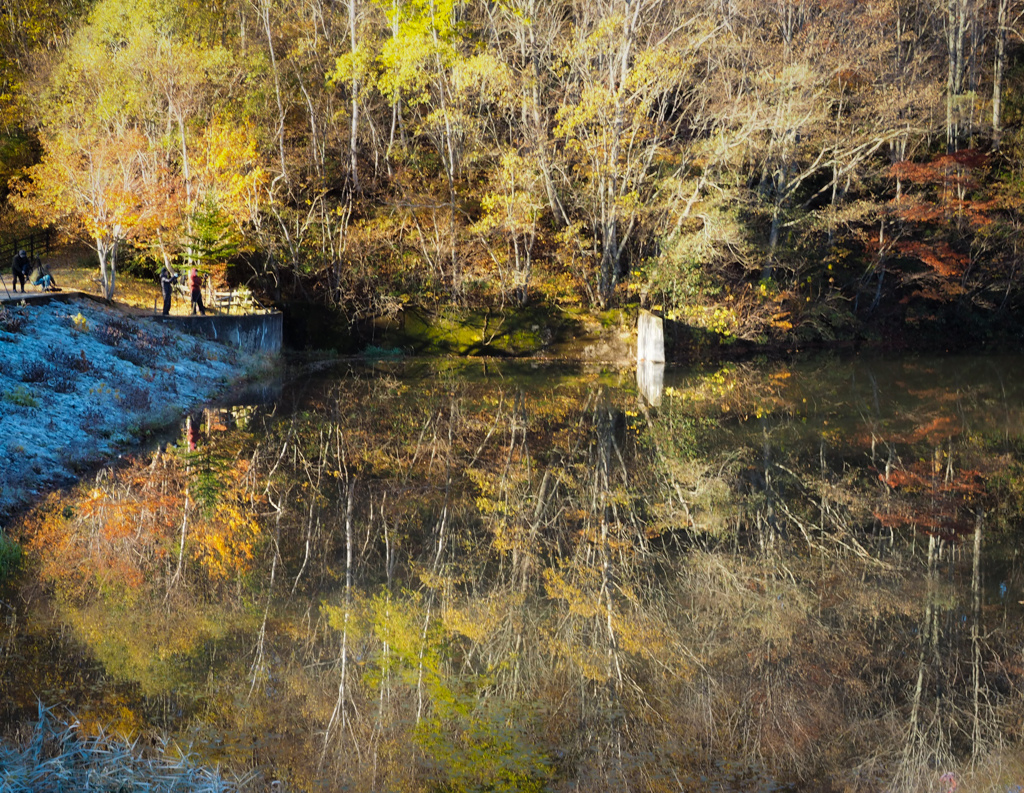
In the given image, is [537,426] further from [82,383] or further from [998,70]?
[998,70]

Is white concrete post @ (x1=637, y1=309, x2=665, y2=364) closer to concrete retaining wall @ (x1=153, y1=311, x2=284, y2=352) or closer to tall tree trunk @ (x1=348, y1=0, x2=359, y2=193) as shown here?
concrete retaining wall @ (x1=153, y1=311, x2=284, y2=352)

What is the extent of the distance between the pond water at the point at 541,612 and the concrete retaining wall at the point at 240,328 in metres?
9.09

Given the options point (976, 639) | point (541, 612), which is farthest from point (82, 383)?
point (976, 639)

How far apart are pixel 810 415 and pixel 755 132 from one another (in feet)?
46.3

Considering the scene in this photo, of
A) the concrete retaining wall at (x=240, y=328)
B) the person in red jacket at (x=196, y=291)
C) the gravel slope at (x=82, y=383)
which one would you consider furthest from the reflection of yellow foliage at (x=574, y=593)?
the person in red jacket at (x=196, y=291)

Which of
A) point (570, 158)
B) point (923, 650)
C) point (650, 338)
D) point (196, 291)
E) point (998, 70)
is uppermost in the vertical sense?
point (998, 70)

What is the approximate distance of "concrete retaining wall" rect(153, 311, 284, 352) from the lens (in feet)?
71.1

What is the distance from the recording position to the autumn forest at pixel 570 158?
86.2ft

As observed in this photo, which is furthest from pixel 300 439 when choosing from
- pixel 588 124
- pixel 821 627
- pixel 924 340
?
pixel 924 340

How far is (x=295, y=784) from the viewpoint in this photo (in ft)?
14.0

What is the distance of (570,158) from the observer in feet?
93.4

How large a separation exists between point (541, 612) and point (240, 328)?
1841 centimetres

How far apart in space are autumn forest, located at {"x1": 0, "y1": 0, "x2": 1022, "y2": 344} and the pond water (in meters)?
15.5

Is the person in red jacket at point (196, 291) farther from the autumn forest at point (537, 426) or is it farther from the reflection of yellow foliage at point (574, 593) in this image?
the reflection of yellow foliage at point (574, 593)
